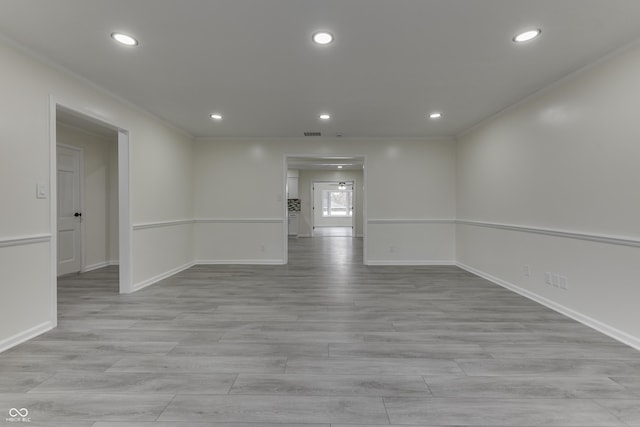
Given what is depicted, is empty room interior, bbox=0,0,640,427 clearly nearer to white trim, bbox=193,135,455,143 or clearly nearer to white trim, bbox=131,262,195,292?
white trim, bbox=131,262,195,292

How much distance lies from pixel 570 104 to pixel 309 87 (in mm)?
2588

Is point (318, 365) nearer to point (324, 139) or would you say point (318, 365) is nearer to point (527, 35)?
point (527, 35)

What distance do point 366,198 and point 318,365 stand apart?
3.89 m

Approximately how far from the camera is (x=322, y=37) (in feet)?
7.61

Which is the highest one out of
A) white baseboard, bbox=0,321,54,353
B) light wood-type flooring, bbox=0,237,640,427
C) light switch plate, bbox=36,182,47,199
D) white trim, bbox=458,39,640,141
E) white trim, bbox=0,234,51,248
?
white trim, bbox=458,39,640,141

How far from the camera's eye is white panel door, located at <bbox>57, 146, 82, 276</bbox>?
4902 millimetres

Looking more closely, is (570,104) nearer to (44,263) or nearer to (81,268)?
(44,263)

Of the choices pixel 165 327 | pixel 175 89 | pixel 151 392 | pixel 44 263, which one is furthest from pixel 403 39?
pixel 44 263

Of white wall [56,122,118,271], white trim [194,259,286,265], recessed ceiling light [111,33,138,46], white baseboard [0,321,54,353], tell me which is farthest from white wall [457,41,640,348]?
white wall [56,122,118,271]

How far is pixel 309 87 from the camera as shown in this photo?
10.7 feet

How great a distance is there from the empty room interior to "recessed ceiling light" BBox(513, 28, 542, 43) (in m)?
0.01

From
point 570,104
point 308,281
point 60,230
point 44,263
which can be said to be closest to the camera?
point 44,263

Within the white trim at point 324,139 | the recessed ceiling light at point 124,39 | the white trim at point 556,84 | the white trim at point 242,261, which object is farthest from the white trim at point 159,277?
the white trim at point 556,84

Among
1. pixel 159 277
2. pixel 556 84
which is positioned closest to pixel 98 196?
pixel 159 277
